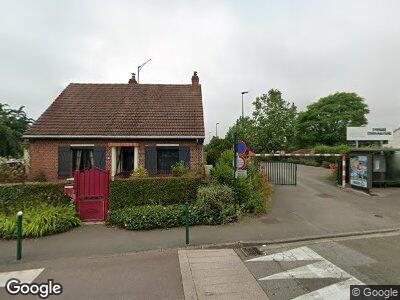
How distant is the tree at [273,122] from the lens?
28.8m

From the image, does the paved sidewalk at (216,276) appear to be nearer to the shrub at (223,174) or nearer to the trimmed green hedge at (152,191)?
the trimmed green hedge at (152,191)

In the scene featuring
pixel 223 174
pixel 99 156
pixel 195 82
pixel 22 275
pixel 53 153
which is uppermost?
pixel 195 82

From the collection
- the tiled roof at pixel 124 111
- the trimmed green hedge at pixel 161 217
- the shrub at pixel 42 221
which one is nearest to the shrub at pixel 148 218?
the trimmed green hedge at pixel 161 217

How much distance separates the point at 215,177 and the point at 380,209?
620 cm

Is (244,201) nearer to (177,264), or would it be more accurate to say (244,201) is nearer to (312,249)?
(312,249)

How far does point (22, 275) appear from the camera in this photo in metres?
5.46

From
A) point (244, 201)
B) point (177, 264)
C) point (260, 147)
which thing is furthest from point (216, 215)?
point (260, 147)

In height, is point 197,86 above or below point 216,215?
above

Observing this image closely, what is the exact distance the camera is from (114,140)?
13.5 meters

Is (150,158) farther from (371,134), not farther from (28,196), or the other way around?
(371,134)

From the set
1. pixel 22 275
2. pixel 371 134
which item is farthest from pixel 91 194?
pixel 371 134

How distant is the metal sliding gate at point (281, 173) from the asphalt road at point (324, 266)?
29.0ft

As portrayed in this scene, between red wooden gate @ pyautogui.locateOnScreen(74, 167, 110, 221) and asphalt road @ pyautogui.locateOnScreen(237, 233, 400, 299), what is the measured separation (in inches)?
189

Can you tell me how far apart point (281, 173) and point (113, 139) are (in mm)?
10369
